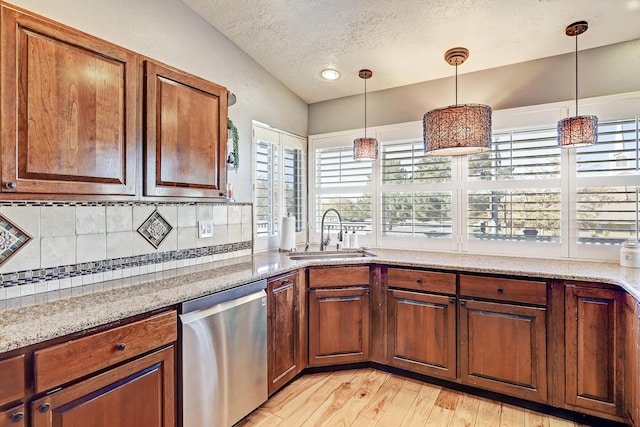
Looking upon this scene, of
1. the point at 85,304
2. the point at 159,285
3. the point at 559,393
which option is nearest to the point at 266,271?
the point at 159,285

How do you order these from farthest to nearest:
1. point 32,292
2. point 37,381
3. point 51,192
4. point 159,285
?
point 159,285, point 32,292, point 51,192, point 37,381

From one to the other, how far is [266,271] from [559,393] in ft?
6.41

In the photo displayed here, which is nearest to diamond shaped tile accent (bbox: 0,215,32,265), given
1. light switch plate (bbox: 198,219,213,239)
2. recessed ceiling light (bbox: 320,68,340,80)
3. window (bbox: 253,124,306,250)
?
light switch plate (bbox: 198,219,213,239)

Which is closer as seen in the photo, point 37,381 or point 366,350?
point 37,381

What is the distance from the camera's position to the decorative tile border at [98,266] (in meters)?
1.58

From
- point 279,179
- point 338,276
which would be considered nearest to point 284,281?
point 338,276

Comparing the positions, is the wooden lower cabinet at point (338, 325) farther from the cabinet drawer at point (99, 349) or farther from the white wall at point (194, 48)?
the cabinet drawer at point (99, 349)

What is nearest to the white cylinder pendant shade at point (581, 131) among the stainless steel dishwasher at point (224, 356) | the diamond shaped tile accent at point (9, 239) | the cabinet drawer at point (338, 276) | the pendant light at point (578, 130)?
the pendant light at point (578, 130)

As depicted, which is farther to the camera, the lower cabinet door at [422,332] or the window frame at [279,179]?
the window frame at [279,179]

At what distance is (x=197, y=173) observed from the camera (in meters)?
1.99

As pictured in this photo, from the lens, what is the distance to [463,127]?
1.89m

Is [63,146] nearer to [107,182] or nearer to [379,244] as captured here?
[107,182]

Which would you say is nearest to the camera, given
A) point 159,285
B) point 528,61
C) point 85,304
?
point 85,304

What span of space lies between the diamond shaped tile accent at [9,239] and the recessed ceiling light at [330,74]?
2437 millimetres
